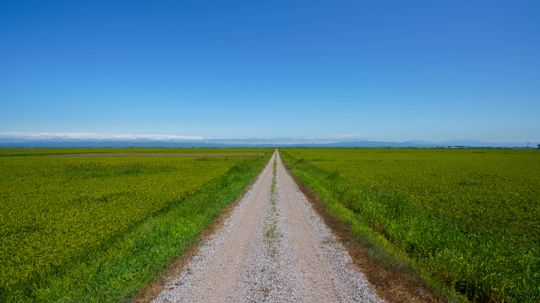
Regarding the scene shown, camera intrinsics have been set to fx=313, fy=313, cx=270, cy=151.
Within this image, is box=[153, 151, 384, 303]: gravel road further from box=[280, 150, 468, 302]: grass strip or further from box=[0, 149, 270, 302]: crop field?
box=[0, 149, 270, 302]: crop field

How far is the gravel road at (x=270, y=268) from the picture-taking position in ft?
22.5

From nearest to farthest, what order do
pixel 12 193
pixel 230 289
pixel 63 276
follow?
pixel 230 289 → pixel 63 276 → pixel 12 193

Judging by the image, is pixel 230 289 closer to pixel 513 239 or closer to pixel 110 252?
pixel 110 252

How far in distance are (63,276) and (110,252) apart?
1689 millimetres

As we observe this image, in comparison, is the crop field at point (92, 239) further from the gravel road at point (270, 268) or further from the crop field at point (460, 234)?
the crop field at point (460, 234)

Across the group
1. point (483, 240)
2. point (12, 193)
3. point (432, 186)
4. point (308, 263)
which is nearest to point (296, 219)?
point (308, 263)

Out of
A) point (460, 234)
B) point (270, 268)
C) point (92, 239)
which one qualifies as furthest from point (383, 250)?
point (92, 239)

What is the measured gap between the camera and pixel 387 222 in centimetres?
1283

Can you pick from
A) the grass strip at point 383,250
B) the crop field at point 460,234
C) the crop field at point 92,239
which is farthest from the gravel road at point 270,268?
the crop field at point 460,234

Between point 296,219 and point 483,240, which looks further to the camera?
point 296,219

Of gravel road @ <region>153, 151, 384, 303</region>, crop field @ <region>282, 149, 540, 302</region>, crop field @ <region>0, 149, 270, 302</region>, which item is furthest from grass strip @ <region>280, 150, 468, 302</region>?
crop field @ <region>0, 149, 270, 302</region>

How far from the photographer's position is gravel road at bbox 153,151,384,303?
22.5ft

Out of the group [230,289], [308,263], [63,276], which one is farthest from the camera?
[308,263]

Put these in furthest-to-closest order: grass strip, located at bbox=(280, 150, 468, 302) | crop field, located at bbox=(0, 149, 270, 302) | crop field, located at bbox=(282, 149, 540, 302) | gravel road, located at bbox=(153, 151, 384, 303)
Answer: crop field, located at bbox=(0, 149, 270, 302) < crop field, located at bbox=(282, 149, 540, 302) < grass strip, located at bbox=(280, 150, 468, 302) < gravel road, located at bbox=(153, 151, 384, 303)
